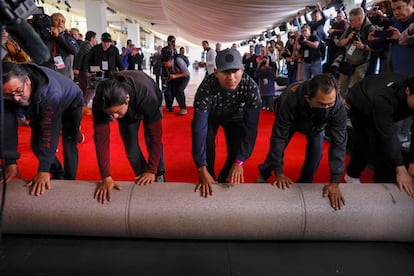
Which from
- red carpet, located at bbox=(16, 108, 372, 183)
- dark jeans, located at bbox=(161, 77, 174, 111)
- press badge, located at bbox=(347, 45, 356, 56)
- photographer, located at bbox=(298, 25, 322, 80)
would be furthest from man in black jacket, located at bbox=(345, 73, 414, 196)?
dark jeans, located at bbox=(161, 77, 174, 111)

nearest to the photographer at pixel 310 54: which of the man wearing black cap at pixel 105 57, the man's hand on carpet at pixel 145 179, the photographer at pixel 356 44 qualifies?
the photographer at pixel 356 44

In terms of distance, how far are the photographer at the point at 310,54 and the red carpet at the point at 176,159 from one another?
130 centimetres

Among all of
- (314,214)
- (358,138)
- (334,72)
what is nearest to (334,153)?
(314,214)

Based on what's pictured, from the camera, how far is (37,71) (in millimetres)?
1545

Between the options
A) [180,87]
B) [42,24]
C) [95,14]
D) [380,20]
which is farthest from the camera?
[95,14]

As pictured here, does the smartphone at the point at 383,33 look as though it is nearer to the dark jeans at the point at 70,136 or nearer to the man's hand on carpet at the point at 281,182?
the man's hand on carpet at the point at 281,182

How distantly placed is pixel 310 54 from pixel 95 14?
7387 mm

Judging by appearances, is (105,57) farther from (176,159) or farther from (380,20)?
(380,20)

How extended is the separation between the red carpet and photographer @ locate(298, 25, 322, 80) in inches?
51.0

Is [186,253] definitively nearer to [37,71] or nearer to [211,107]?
[211,107]

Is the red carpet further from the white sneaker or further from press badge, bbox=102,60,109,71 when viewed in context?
press badge, bbox=102,60,109,71

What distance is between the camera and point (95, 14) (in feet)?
30.5

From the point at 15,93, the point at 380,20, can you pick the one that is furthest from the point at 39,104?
the point at 380,20

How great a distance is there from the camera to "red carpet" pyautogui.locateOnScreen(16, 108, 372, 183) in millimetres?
2530
